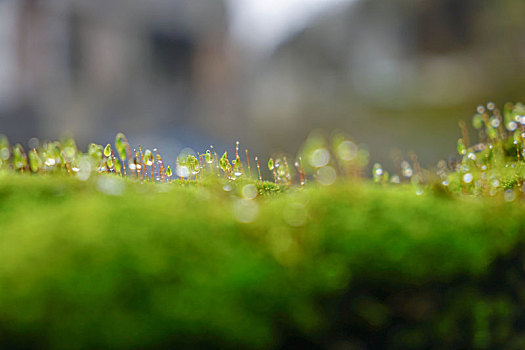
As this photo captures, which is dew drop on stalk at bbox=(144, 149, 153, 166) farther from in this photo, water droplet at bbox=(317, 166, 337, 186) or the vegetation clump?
water droplet at bbox=(317, 166, 337, 186)

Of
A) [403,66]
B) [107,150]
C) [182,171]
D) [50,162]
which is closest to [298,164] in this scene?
[182,171]

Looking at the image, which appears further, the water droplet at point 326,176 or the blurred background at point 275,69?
the blurred background at point 275,69

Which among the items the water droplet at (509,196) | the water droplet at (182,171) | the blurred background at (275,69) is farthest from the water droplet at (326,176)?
the blurred background at (275,69)

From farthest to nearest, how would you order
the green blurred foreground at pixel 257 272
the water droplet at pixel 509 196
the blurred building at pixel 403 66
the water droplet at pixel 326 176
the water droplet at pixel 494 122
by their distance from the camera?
the blurred building at pixel 403 66, the water droplet at pixel 494 122, the water droplet at pixel 509 196, the water droplet at pixel 326 176, the green blurred foreground at pixel 257 272

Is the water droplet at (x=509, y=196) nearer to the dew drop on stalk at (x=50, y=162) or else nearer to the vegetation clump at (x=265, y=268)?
the vegetation clump at (x=265, y=268)

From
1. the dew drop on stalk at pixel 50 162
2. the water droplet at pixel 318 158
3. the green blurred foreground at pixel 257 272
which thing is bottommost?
the green blurred foreground at pixel 257 272

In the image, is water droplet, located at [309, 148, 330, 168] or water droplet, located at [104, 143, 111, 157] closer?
water droplet, located at [309, 148, 330, 168]

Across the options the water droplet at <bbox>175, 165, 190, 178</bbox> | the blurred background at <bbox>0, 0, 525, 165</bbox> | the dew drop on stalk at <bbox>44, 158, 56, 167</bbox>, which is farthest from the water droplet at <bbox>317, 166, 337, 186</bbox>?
the blurred background at <bbox>0, 0, 525, 165</bbox>

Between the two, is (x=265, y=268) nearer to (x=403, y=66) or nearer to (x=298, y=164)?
(x=298, y=164)
